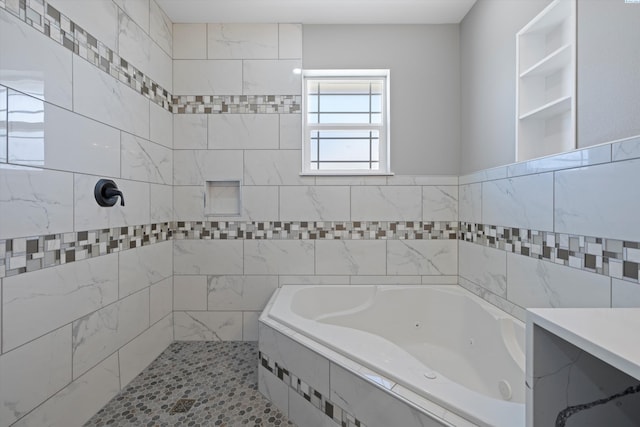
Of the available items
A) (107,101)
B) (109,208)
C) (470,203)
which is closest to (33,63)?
(107,101)

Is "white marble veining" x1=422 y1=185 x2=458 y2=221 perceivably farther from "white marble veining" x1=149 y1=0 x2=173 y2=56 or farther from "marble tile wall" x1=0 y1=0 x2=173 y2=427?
"white marble veining" x1=149 y1=0 x2=173 y2=56

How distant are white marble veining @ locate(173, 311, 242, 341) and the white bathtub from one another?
55 centimetres

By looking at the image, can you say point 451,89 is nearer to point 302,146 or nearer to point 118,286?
point 302,146

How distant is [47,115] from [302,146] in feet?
4.94

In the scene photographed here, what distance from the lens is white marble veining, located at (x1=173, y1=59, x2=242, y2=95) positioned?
7.71 ft

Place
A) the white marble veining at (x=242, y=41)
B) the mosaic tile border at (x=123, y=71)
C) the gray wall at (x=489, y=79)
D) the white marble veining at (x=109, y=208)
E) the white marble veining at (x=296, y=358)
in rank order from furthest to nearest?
1. the white marble veining at (x=242, y=41)
2. the gray wall at (x=489, y=79)
3. the white marble veining at (x=109, y=208)
4. the white marble veining at (x=296, y=358)
5. the mosaic tile border at (x=123, y=71)

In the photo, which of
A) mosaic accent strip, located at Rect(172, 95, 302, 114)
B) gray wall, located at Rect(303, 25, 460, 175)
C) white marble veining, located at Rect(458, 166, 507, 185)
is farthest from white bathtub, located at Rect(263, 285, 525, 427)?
mosaic accent strip, located at Rect(172, 95, 302, 114)

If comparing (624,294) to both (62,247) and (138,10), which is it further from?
(138,10)

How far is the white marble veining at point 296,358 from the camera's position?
132cm

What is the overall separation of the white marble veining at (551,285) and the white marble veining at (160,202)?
7.56ft

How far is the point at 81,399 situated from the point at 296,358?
3.48 feet

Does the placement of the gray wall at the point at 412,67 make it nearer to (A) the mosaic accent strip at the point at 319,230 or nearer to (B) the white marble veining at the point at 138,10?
(A) the mosaic accent strip at the point at 319,230

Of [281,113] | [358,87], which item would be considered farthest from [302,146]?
[358,87]

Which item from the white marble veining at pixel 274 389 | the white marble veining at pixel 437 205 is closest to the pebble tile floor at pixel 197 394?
the white marble veining at pixel 274 389
